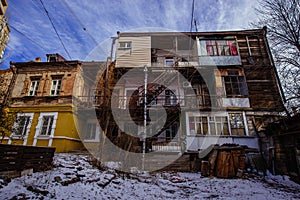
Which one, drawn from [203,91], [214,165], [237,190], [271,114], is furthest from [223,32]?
[237,190]

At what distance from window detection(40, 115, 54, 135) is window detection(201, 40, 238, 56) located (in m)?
15.1

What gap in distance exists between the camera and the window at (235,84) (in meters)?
14.2

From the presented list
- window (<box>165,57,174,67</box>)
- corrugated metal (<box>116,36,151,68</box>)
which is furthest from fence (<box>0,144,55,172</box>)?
window (<box>165,57,174,67</box>)

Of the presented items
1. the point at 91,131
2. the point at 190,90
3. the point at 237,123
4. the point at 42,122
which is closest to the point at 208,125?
the point at 237,123

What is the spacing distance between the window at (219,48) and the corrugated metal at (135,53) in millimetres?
5550

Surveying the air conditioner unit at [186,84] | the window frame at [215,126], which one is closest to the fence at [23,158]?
the window frame at [215,126]

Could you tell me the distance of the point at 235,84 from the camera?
1441 centimetres

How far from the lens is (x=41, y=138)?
12703mm

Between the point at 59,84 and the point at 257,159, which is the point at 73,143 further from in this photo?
the point at 257,159

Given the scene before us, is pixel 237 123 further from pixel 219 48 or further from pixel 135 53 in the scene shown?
pixel 135 53

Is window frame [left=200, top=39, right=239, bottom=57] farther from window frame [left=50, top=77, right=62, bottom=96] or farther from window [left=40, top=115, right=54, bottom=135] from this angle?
window [left=40, top=115, right=54, bottom=135]

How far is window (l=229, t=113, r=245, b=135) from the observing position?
12.6 meters

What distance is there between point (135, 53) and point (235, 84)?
9.89 meters

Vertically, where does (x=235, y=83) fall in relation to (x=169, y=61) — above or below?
below
